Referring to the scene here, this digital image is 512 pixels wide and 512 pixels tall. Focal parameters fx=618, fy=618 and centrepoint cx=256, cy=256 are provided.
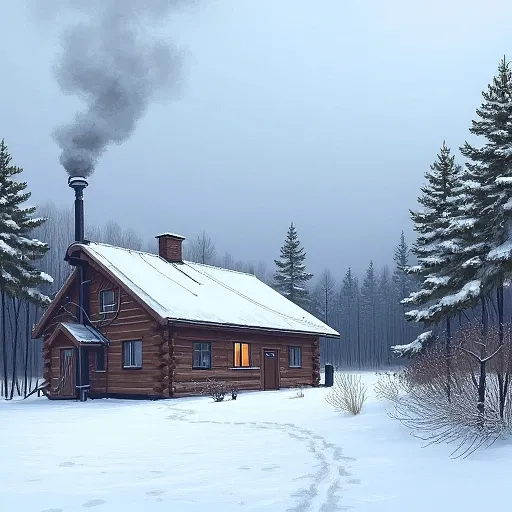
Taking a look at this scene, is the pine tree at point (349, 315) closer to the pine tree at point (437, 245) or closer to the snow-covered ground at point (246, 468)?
the pine tree at point (437, 245)

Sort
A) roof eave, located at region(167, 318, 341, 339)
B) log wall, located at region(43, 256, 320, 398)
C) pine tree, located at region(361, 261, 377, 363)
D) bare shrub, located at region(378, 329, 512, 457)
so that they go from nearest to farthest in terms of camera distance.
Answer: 1. bare shrub, located at region(378, 329, 512, 457)
2. roof eave, located at region(167, 318, 341, 339)
3. log wall, located at region(43, 256, 320, 398)
4. pine tree, located at region(361, 261, 377, 363)

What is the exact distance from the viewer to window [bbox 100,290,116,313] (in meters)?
28.1

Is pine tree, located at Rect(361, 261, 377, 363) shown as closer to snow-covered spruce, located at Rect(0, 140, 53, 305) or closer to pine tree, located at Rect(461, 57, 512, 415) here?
snow-covered spruce, located at Rect(0, 140, 53, 305)

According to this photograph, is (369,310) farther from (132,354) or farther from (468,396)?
(468,396)

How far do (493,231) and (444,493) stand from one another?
14207 mm

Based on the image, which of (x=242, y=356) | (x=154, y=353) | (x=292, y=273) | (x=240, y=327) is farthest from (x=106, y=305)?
(x=292, y=273)

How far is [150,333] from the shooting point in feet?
85.4

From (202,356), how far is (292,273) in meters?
34.5

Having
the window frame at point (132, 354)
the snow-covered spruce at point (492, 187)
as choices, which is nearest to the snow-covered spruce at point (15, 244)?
the window frame at point (132, 354)

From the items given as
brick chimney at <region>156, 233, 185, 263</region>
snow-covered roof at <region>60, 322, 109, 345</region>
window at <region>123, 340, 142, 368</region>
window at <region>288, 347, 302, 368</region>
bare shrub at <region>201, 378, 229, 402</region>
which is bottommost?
bare shrub at <region>201, 378, 229, 402</region>

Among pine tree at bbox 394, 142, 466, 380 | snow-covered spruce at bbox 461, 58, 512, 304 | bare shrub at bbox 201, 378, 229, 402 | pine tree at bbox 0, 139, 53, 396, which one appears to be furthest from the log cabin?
snow-covered spruce at bbox 461, 58, 512, 304

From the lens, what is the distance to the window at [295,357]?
32.6 meters

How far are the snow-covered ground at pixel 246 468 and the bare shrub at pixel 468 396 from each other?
0.43m

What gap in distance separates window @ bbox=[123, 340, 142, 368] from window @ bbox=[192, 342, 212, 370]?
93.2 inches
